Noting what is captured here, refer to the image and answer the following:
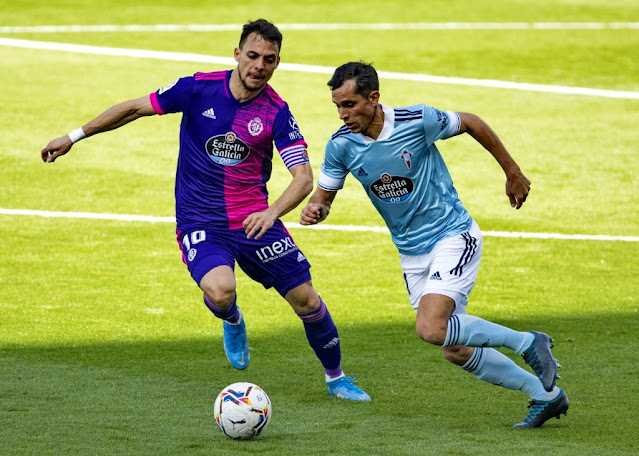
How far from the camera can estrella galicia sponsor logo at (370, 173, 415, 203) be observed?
24.7ft

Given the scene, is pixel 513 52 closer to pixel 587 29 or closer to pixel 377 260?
pixel 587 29

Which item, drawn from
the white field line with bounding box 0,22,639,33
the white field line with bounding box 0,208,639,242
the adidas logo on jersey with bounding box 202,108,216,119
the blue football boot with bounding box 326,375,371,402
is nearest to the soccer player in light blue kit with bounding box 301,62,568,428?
the blue football boot with bounding box 326,375,371,402

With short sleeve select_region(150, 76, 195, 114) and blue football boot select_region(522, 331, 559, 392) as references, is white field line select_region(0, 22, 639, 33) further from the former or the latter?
blue football boot select_region(522, 331, 559, 392)

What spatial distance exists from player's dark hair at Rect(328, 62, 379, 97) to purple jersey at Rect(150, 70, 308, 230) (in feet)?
2.77

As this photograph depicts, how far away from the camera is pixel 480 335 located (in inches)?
283

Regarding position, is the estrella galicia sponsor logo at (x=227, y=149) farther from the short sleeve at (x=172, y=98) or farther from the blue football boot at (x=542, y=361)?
the blue football boot at (x=542, y=361)

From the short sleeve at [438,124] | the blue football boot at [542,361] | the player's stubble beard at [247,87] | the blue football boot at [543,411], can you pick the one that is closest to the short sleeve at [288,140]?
the player's stubble beard at [247,87]

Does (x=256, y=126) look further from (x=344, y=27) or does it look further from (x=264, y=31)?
(x=344, y=27)

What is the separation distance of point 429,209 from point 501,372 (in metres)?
1.12

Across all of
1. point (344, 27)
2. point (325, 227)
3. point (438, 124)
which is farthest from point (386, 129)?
point (344, 27)

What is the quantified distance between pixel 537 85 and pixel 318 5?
26.4ft

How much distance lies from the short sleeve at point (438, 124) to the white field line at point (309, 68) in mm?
14427

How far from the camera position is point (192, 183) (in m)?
8.45

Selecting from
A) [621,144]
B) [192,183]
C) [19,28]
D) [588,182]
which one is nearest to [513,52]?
[621,144]
